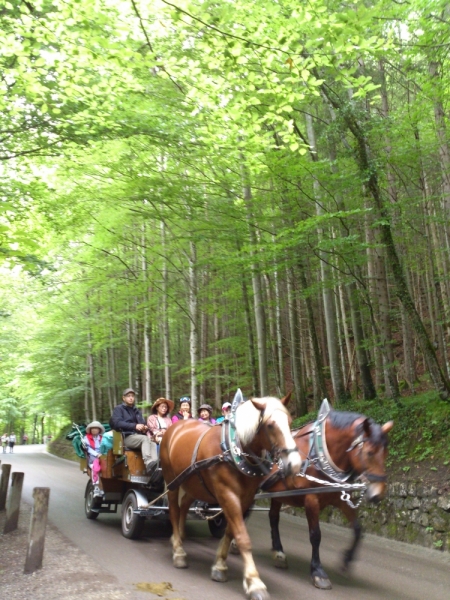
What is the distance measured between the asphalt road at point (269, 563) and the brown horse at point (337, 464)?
0.84ft

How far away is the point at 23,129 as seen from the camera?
8469 mm

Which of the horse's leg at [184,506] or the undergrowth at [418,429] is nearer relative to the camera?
the horse's leg at [184,506]

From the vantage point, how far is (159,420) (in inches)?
293

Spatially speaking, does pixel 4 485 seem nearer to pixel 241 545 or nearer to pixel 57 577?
pixel 57 577

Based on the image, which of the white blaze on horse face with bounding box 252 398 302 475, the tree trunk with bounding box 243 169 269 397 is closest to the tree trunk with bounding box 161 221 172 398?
the tree trunk with bounding box 243 169 269 397

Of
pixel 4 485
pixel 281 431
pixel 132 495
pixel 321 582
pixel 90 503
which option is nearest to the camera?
pixel 281 431

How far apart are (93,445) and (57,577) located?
385cm

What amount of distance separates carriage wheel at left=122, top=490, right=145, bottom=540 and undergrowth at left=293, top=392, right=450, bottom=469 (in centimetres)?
393

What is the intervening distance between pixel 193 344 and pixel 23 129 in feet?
24.1

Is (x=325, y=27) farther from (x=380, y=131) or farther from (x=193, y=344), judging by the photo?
(x=193, y=344)

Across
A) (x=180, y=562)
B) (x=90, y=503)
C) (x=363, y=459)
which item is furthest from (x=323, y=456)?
(x=90, y=503)

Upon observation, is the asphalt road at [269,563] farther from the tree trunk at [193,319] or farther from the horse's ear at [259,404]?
the tree trunk at [193,319]

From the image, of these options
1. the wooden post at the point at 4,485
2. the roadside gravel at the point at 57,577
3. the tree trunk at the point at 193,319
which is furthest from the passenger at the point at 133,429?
the tree trunk at the point at 193,319

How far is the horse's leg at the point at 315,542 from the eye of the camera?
4.66 metres
